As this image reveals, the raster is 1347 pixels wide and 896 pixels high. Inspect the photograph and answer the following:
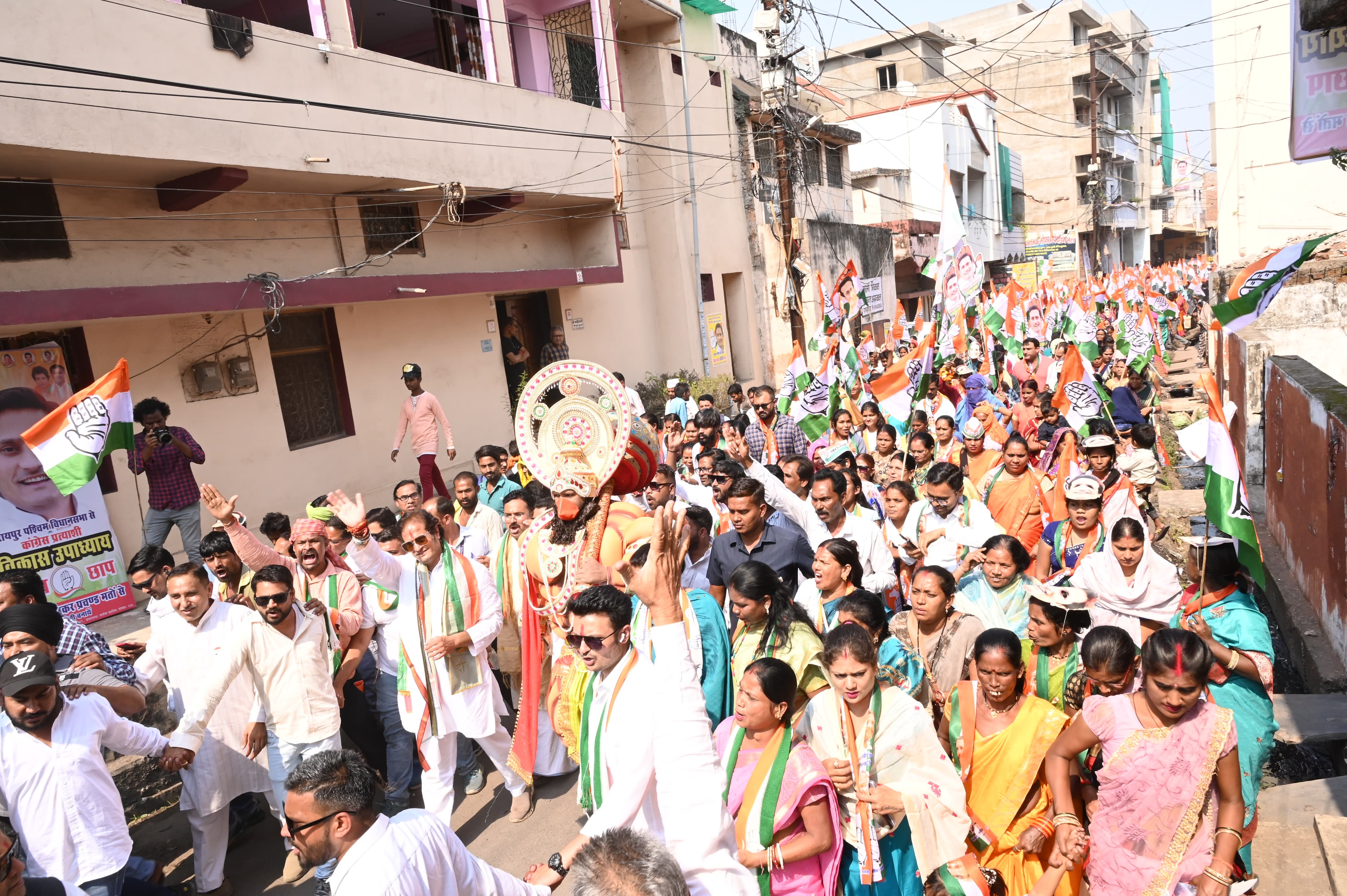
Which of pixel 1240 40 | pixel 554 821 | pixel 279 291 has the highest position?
pixel 1240 40

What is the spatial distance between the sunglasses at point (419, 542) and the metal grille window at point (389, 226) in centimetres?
684

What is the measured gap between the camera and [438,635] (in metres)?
4.61

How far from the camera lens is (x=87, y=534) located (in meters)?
7.61

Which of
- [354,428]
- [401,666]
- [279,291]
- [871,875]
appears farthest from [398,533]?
[354,428]

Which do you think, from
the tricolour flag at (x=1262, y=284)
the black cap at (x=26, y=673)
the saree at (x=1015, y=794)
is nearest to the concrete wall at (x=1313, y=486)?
the tricolour flag at (x=1262, y=284)

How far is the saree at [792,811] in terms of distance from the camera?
2.71 m

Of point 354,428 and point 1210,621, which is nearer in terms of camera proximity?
point 1210,621

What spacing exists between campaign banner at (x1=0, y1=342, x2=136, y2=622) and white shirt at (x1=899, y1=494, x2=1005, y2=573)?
5.93 m

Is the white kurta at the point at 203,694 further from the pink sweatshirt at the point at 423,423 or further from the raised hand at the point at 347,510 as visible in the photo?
the pink sweatshirt at the point at 423,423

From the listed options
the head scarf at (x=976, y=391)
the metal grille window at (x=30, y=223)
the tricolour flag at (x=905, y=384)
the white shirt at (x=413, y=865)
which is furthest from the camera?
the tricolour flag at (x=905, y=384)

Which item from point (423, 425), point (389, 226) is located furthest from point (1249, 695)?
point (389, 226)

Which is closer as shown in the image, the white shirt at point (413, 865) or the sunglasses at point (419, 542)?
the white shirt at point (413, 865)

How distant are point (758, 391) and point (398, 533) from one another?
511 cm

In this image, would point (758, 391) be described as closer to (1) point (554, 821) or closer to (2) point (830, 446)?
(2) point (830, 446)
